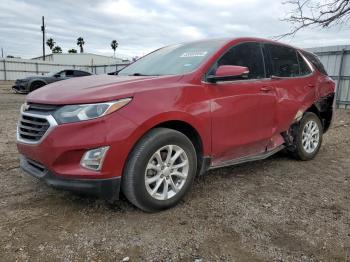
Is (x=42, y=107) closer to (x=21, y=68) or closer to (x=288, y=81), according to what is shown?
(x=288, y=81)

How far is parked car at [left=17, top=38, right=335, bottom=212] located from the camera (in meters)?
2.83

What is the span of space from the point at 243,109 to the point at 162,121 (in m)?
1.17

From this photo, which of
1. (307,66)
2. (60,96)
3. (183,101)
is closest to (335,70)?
(307,66)

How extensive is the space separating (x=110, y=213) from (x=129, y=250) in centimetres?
66

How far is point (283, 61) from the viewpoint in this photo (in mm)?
4664

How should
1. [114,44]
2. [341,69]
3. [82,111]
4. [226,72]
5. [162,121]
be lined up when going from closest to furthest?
[82,111] < [162,121] < [226,72] < [341,69] < [114,44]

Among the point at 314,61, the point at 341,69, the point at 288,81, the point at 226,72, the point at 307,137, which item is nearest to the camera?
the point at 226,72

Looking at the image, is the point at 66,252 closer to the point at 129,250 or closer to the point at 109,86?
the point at 129,250

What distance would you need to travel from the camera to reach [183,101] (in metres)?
3.27

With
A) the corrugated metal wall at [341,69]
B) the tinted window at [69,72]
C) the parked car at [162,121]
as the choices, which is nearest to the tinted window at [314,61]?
the parked car at [162,121]

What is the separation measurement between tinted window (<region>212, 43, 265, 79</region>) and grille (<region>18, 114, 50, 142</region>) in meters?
1.99

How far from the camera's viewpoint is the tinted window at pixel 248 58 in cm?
387

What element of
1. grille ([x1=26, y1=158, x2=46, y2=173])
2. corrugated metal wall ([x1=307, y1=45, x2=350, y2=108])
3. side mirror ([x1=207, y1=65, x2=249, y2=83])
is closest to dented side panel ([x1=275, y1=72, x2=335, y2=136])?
side mirror ([x1=207, y1=65, x2=249, y2=83])

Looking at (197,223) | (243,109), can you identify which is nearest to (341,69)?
(243,109)
